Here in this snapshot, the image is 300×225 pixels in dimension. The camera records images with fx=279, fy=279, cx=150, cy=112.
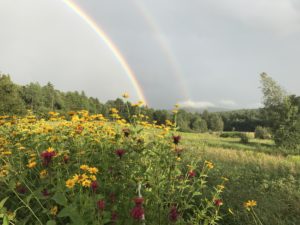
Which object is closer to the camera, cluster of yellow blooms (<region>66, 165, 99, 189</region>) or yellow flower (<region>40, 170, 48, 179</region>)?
cluster of yellow blooms (<region>66, 165, 99, 189</region>)

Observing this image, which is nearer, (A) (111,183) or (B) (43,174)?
(B) (43,174)

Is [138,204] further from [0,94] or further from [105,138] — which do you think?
[0,94]

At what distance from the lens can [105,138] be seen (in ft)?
13.0

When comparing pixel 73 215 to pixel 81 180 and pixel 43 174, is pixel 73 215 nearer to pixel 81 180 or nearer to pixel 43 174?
pixel 81 180

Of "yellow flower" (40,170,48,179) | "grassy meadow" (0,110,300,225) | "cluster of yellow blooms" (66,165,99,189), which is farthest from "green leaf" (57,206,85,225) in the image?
"yellow flower" (40,170,48,179)

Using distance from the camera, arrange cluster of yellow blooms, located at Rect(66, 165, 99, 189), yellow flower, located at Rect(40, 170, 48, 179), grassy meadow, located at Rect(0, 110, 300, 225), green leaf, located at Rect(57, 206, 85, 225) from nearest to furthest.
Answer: green leaf, located at Rect(57, 206, 85, 225) < cluster of yellow blooms, located at Rect(66, 165, 99, 189) < grassy meadow, located at Rect(0, 110, 300, 225) < yellow flower, located at Rect(40, 170, 48, 179)

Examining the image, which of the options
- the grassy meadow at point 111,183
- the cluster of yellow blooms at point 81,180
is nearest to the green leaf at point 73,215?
the grassy meadow at point 111,183

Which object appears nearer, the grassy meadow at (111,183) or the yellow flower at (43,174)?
the grassy meadow at (111,183)

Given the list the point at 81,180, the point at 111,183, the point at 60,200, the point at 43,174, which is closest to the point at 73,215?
the point at 60,200

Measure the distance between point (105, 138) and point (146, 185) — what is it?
1.09 m

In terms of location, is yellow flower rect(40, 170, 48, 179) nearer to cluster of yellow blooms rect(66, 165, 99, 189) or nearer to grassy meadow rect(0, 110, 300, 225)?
grassy meadow rect(0, 110, 300, 225)

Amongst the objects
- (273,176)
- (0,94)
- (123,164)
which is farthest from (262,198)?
(0,94)

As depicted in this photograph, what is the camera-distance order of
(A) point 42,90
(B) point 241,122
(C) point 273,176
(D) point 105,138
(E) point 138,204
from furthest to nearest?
(B) point 241,122 → (A) point 42,90 → (C) point 273,176 → (D) point 105,138 → (E) point 138,204

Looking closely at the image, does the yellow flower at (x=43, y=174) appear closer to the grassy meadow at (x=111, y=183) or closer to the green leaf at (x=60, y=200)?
the grassy meadow at (x=111, y=183)
